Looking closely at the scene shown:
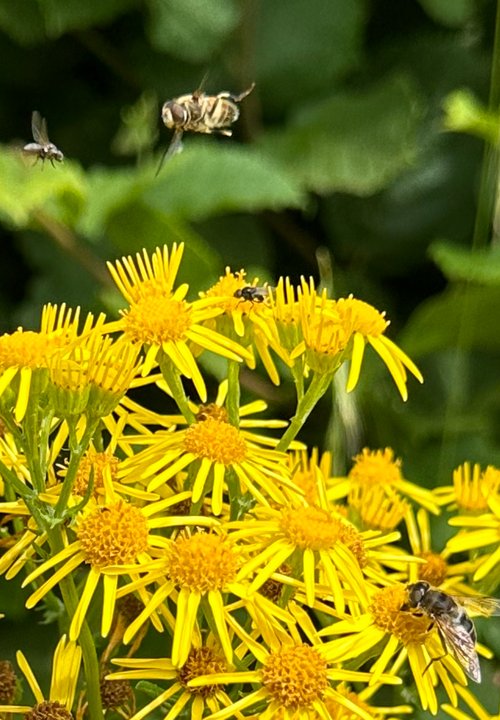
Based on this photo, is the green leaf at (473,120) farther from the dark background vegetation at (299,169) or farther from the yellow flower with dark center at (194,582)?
the yellow flower with dark center at (194,582)

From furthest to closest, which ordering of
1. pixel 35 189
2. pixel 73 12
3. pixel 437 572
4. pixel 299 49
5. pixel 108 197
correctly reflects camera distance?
pixel 299 49 < pixel 73 12 < pixel 108 197 < pixel 35 189 < pixel 437 572

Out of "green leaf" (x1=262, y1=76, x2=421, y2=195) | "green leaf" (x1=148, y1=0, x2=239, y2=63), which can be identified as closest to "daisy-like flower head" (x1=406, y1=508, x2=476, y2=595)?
"green leaf" (x1=262, y1=76, x2=421, y2=195)

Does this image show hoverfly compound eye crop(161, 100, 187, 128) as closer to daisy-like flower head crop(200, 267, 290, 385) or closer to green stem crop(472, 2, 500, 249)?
daisy-like flower head crop(200, 267, 290, 385)

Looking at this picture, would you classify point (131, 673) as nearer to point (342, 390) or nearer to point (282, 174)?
point (342, 390)

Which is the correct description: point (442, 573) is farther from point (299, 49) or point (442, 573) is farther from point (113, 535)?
point (299, 49)

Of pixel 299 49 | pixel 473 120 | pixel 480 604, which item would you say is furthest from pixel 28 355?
pixel 299 49

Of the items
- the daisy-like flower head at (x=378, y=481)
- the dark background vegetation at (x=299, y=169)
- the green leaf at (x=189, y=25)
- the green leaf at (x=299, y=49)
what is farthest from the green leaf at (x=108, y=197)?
the daisy-like flower head at (x=378, y=481)
